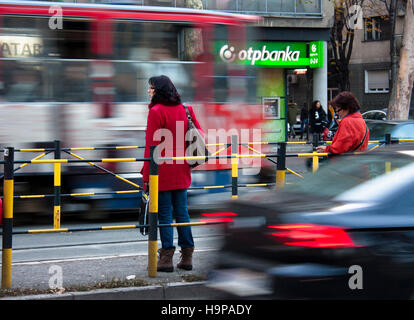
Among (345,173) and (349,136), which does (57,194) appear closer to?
(349,136)

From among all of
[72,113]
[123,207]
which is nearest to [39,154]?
[72,113]

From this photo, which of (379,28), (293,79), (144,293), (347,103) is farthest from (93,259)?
(293,79)

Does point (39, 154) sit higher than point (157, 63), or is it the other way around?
point (157, 63)

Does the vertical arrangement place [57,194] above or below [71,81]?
below

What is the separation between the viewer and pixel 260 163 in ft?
36.1

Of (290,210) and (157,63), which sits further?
(157,63)

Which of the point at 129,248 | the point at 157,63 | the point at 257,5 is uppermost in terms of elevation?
the point at 257,5

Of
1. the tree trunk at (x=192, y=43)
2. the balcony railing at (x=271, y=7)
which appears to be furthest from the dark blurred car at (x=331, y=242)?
the balcony railing at (x=271, y=7)

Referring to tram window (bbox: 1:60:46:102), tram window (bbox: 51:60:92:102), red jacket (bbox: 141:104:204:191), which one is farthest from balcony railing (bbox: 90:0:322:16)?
red jacket (bbox: 141:104:204:191)

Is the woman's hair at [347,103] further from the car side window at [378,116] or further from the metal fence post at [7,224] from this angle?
the car side window at [378,116]

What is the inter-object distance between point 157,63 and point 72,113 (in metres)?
1.48

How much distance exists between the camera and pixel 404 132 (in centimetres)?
1384

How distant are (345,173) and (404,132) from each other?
9.72m
